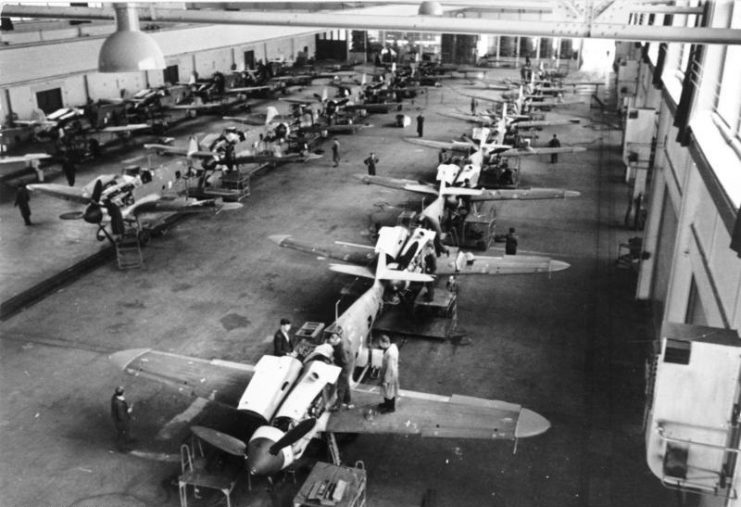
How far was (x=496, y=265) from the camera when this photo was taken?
757 inches

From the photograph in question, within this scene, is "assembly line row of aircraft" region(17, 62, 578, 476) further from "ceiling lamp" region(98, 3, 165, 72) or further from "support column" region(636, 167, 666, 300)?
"ceiling lamp" region(98, 3, 165, 72)

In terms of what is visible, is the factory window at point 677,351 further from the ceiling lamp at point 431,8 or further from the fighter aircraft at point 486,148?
the fighter aircraft at point 486,148

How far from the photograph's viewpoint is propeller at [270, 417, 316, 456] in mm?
11359

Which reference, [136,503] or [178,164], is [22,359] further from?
[178,164]

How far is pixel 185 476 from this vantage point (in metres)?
12.1

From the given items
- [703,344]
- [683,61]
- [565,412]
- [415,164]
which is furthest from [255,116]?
[703,344]

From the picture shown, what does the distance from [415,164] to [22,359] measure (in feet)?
79.8

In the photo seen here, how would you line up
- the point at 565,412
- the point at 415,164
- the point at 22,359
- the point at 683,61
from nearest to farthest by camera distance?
the point at 565,412 → the point at 22,359 → the point at 683,61 → the point at 415,164

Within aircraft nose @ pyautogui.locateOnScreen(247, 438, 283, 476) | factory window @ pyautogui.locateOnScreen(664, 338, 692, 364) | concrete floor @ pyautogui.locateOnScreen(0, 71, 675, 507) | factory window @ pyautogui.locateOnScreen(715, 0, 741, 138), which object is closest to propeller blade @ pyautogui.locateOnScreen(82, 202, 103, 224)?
concrete floor @ pyautogui.locateOnScreen(0, 71, 675, 507)

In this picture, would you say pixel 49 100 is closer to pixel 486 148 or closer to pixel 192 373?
pixel 486 148

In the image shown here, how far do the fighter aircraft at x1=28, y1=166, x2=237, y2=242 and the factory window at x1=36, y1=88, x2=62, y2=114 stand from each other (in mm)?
18363

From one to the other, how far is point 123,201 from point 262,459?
53.2 ft

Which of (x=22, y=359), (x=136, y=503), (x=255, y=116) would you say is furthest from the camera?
(x=255, y=116)

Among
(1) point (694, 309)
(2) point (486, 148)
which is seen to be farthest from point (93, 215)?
(1) point (694, 309)
